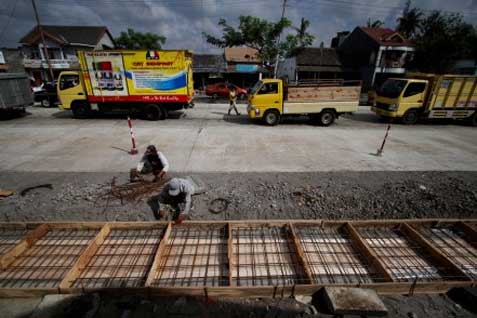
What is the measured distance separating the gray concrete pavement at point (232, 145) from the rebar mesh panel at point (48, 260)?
8.36 feet

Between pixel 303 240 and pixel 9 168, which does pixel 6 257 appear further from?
pixel 303 240

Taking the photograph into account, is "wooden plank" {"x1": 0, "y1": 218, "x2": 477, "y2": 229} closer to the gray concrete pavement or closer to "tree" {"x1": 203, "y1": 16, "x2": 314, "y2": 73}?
the gray concrete pavement

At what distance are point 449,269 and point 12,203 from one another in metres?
8.65

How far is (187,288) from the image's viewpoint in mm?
2859

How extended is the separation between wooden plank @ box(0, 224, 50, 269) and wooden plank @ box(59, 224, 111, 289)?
3.66 ft

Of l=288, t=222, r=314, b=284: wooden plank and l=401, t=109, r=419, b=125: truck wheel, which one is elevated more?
l=401, t=109, r=419, b=125: truck wheel

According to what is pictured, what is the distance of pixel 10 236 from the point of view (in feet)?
13.3

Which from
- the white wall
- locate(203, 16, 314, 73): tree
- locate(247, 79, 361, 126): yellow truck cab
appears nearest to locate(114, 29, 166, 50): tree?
the white wall

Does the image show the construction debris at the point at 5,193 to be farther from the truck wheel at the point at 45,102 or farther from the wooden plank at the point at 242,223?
the truck wheel at the point at 45,102

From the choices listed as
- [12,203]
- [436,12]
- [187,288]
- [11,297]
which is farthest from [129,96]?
[436,12]

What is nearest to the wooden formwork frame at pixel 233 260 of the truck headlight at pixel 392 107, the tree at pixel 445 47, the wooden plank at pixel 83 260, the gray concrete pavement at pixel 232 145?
the wooden plank at pixel 83 260

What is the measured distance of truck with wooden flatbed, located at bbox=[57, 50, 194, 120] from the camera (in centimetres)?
1066

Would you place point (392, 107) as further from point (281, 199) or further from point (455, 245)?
point (281, 199)

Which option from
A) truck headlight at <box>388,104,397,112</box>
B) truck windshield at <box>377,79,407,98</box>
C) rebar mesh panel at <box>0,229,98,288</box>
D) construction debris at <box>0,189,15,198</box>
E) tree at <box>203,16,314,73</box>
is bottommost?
rebar mesh panel at <box>0,229,98,288</box>
